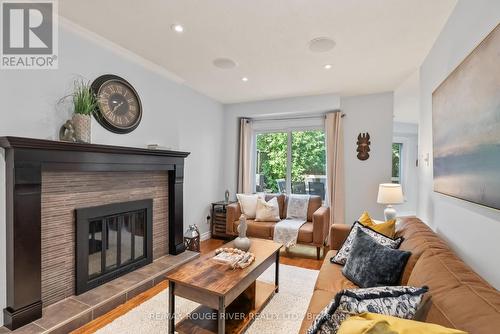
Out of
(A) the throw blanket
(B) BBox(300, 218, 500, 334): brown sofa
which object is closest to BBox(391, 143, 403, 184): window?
(A) the throw blanket

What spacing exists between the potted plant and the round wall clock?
0.20 m

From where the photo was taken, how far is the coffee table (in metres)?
1.62

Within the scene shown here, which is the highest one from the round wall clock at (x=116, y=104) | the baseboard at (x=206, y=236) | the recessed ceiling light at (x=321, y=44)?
the recessed ceiling light at (x=321, y=44)

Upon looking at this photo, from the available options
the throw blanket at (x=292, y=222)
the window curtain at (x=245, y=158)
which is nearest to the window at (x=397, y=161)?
the throw blanket at (x=292, y=222)

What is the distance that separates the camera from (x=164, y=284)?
8.68 feet

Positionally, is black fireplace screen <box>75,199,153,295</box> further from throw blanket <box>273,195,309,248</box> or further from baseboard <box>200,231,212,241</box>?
throw blanket <box>273,195,309,248</box>

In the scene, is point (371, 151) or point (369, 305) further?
point (371, 151)

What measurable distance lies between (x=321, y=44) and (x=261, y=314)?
8.76ft

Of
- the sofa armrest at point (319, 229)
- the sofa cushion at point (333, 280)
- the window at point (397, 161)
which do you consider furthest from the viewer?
the window at point (397, 161)

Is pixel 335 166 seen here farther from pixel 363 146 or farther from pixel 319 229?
pixel 319 229

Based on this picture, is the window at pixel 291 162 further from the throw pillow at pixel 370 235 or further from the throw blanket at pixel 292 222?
the throw pillow at pixel 370 235

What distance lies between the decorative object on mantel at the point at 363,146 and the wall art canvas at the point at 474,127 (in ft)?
7.23

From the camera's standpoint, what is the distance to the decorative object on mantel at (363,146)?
412 centimetres

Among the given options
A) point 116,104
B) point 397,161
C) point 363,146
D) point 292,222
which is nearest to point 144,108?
point 116,104
